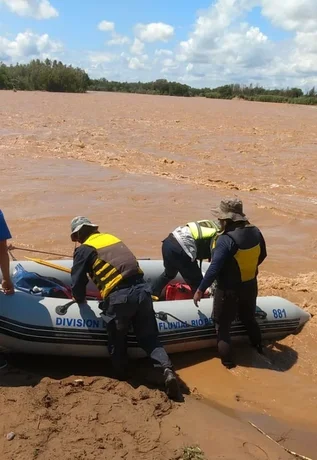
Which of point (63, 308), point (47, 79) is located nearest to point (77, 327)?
point (63, 308)

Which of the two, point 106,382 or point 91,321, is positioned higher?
point 91,321

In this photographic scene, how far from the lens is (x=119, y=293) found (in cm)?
404

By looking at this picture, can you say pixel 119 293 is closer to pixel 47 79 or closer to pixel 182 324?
pixel 182 324

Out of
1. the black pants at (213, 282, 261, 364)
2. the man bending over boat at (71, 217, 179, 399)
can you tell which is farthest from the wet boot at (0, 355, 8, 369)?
the black pants at (213, 282, 261, 364)

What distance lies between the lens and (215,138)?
722 inches

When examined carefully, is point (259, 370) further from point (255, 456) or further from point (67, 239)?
point (67, 239)

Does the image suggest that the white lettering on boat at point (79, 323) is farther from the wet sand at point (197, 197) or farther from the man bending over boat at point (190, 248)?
the man bending over boat at point (190, 248)

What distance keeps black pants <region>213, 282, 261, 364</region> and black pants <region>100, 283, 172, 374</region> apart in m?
0.60

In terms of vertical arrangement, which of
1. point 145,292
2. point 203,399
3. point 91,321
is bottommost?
point 203,399

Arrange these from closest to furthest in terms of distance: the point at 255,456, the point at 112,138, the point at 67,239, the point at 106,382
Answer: the point at 255,456 < the point at 106,382 < the point at 67,239 < the point at 112,138

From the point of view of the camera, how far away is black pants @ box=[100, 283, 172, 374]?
4012mm

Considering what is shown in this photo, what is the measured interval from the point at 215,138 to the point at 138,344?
1469 cm

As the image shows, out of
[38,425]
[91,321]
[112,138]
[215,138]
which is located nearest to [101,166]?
[112,138]

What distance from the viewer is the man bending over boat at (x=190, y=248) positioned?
4.95 m
